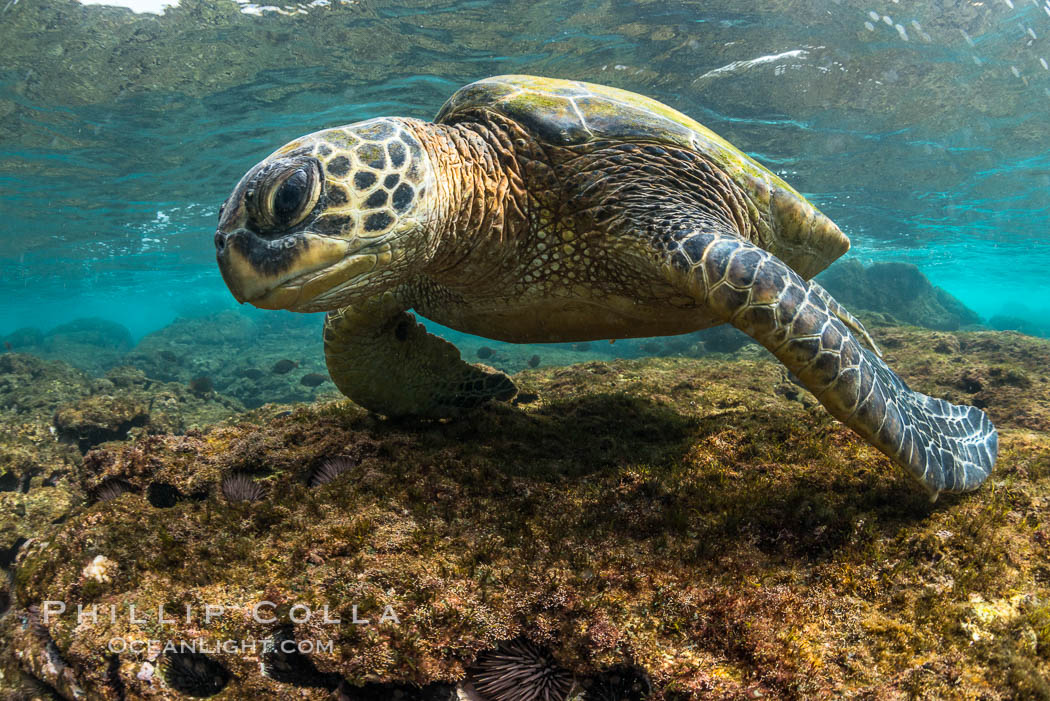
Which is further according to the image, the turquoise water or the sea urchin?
the turquoise water

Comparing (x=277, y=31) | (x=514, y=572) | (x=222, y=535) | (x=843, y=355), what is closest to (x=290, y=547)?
(x=222, y=535)

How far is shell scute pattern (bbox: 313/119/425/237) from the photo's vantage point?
203cm

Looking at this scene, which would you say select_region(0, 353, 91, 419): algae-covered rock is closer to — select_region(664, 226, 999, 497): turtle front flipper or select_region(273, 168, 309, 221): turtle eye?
select_region(273, 168, 309, 221): turtle eye

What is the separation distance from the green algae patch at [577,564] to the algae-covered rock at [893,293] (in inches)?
865

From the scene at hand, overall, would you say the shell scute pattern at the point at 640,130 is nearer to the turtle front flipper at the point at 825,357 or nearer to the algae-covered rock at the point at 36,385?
the turtle front flipper at the point at 825,357

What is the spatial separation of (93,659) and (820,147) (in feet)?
65.2

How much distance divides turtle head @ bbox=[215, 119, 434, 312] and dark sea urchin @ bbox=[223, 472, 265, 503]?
947 mm

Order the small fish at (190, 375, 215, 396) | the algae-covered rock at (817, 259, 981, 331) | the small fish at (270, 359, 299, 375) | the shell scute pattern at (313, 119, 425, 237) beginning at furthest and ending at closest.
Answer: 1. the algae-covered rock at (817, 259, 981, 331)
2. the small fish at (270, 359, 299, 375)
3. the small fish at (190, 375, 215, 396)
4. the shell scute pattern at (313, 119, 425, 237)

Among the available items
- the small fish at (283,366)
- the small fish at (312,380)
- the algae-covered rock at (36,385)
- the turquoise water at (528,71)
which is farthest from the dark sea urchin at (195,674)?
the small fish at (283,366)

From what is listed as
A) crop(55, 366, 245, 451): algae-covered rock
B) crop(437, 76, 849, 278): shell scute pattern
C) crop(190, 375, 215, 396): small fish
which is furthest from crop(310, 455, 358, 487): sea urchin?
crop(190, 375, 215, 396): small fish

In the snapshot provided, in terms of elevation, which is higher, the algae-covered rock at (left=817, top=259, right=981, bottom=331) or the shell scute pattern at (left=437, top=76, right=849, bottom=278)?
the shell scute pattern at (left=437, top=76, right=849, bottom=278)

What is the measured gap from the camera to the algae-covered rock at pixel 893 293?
2098cm

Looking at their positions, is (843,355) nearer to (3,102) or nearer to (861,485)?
(861,485)

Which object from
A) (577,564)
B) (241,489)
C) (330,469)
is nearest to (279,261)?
(330,469)
